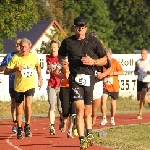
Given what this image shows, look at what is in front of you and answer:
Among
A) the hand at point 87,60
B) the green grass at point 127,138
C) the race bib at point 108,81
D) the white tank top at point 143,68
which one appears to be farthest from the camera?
the white tank top at point 143,68

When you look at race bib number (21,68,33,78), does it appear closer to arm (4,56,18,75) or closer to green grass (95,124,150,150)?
arm (4,56,18,75)

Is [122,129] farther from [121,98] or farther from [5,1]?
[5,1]

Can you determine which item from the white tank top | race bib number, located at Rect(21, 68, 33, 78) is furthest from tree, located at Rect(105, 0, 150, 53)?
race bib number, located at Rect(21, 68, 33, 78)

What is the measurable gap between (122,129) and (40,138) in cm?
266

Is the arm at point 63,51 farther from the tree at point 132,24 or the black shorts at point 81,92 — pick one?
the tree at point 132,24

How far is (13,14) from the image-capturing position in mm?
44500

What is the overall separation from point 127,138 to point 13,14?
29429mm

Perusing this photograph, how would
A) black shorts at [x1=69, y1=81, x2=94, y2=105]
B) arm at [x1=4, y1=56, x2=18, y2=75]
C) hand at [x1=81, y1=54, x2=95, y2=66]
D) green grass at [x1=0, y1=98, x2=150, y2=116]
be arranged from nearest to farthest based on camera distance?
hand at [x1=81, y1=54, x2=95, y2=66] → black shorts at [x1=69, y1=81, x2=94, y2=105] → arm at [x1=4, y1=56, x2=18, y2=75] → green grass at [x1=0, y1=98, x2=150, y2=116]

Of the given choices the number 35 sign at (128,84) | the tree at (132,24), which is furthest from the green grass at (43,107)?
the tree at (132,24)

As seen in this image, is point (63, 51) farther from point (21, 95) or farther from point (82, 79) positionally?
point (21, 95)

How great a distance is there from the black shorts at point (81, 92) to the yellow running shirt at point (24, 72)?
135 inches

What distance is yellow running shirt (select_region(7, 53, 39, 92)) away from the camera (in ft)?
53.1

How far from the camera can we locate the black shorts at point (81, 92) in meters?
12.8

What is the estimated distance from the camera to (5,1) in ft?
145
